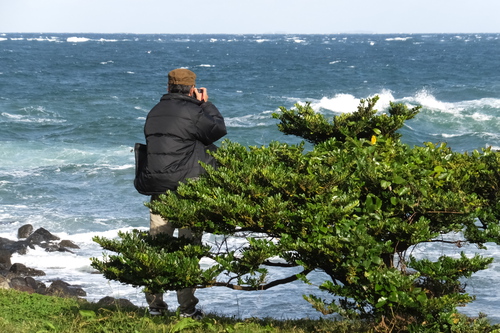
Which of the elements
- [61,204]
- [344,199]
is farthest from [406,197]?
[61,204]

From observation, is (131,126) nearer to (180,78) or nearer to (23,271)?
(23,271)

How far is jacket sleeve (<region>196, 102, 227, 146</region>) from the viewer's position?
18.6 feet

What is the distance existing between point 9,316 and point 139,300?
4845 millimetres

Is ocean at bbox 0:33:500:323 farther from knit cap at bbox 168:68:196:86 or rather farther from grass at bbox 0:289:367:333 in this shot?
knit cap at bbox 168:68:196:86

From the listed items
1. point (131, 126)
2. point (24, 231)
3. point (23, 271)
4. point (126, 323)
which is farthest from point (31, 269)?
point (131, 126)

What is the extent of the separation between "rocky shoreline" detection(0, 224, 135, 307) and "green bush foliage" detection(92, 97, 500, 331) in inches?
216

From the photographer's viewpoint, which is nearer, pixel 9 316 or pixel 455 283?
pixel 455 283

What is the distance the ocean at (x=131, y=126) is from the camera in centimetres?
1321

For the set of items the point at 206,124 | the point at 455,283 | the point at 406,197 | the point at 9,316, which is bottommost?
the point at 9,316

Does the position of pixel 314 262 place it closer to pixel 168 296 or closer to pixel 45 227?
pixel 168 296

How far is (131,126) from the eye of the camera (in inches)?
1378

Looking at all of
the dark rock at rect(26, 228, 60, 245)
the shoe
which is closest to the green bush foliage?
the shoe

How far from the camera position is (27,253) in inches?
604

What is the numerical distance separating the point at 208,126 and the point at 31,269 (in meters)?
9.45
